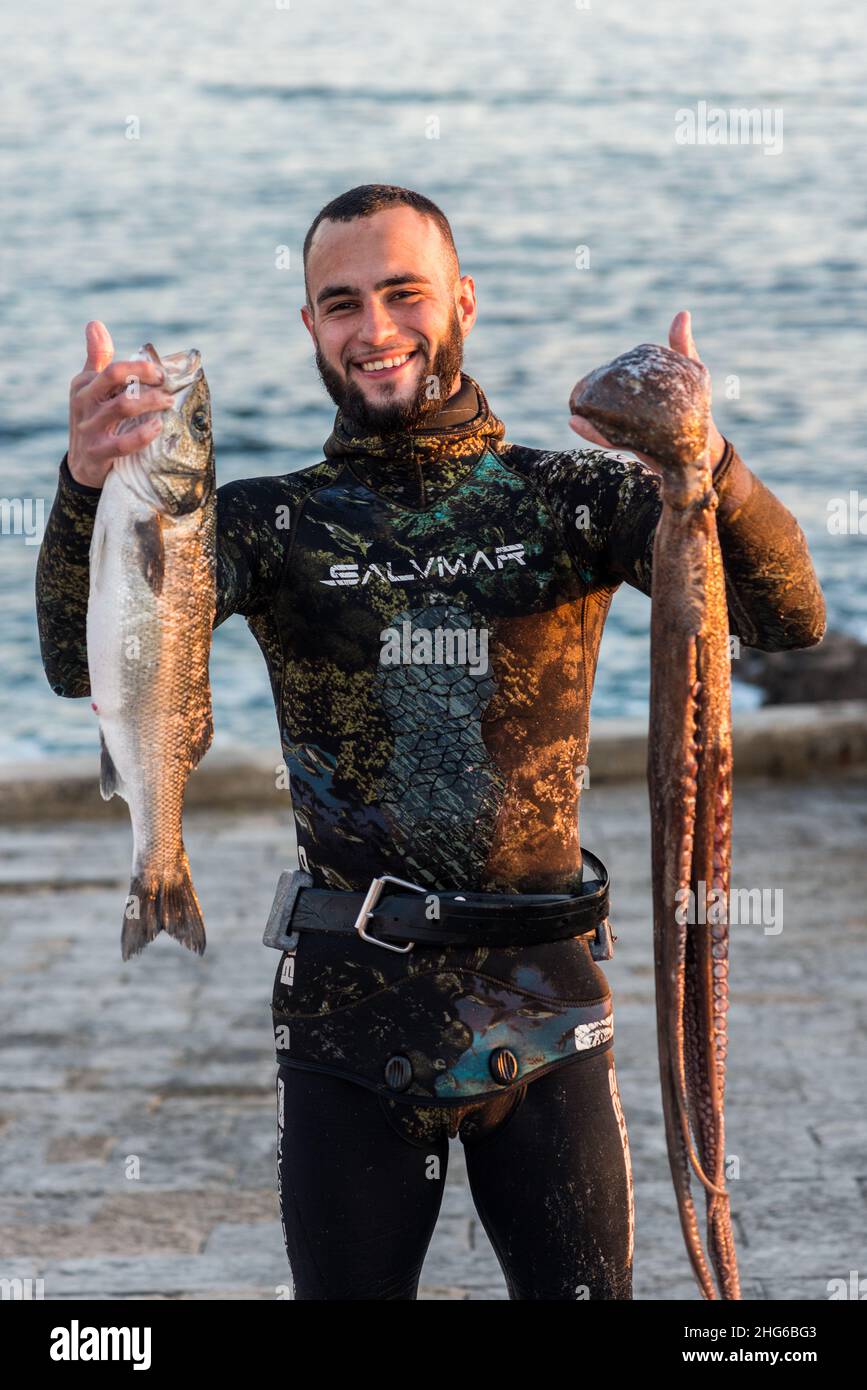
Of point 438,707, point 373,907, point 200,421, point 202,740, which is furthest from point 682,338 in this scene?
point 373,907

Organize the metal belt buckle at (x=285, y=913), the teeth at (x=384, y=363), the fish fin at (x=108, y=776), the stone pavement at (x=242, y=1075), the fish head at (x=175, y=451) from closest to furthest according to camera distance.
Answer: the fish head at (x=175, y=451)
the fish fin at (x=108, y=776)
the teeth at (x=384, y=363)
the metal belt buckle at (x=285, y=913)
the stone pavement at (x=242, y=1075)

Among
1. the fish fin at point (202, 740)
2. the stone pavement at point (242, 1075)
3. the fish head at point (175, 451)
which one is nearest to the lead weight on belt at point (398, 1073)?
the fish fin at point (202, 740)

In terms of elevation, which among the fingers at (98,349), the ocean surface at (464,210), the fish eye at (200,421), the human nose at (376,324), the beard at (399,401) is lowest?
the fish eye at (200,421)

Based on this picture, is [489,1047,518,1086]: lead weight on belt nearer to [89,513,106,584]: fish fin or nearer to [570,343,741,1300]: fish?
[570,343,741,1300]: fish

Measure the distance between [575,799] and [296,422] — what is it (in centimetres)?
2784

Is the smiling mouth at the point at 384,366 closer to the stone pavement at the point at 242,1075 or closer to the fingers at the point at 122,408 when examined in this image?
the fingers at the point at 122,408

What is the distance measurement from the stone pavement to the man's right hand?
3.64 metres

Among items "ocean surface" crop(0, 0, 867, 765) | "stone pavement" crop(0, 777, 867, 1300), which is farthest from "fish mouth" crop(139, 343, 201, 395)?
"ocean surface" crop(0, 0, 867, 765)

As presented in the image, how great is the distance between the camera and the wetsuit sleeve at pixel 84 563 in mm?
3664

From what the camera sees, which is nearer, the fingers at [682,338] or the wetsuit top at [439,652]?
the fingers at [682,338]

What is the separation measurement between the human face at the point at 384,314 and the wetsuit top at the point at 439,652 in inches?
5.0

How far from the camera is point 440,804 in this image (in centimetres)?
405

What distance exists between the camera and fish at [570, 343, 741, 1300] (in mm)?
3227

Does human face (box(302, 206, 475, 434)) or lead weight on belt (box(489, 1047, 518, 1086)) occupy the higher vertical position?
human face (box(302, 206, 475, 434))
